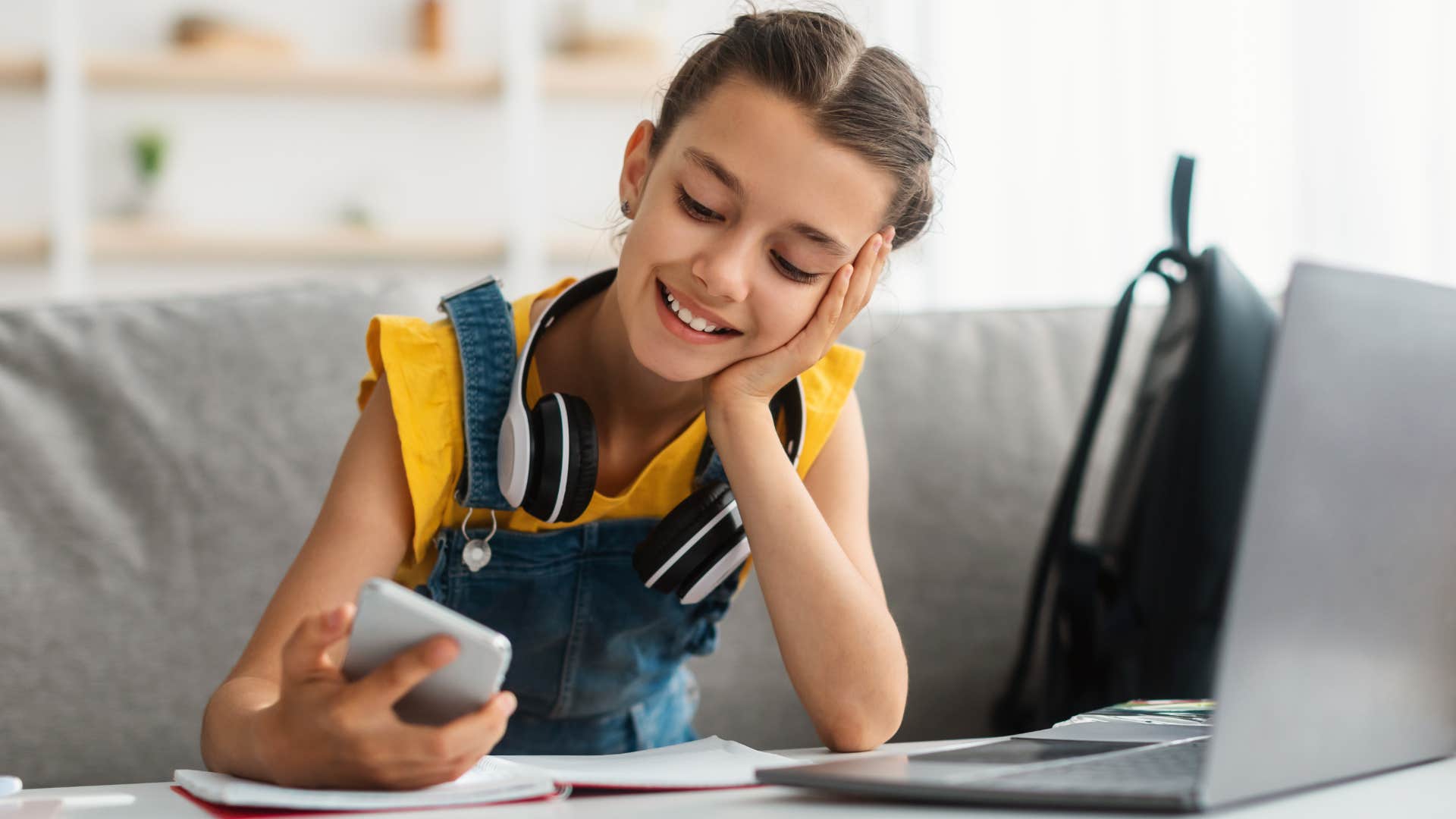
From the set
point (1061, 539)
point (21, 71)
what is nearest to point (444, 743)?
point (1061, 539)

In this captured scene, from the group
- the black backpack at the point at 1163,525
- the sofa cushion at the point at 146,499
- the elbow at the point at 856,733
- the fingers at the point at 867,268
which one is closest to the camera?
the elbow at the point at 856,733

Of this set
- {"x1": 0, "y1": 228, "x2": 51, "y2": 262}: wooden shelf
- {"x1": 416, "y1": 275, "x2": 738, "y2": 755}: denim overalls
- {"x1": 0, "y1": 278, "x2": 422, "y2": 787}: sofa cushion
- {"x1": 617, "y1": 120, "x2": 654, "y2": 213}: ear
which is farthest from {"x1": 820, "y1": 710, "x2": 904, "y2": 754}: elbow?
{"x1": 0, "y1": 228, "x2": 51, "y2": 262}: wooden shelf

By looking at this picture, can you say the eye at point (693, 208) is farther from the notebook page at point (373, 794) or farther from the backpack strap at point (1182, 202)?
the backpack strap at point (1182, 202)

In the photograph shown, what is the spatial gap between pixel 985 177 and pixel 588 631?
246cm

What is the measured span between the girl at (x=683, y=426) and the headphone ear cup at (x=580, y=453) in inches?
1.1

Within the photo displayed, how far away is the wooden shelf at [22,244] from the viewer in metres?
3.09

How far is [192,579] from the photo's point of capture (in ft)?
4.13

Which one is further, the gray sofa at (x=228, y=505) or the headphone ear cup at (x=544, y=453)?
the gray sofa at (x=228, y=505)

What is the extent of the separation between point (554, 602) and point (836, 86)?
50 cm

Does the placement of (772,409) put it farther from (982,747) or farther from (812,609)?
(982,747)

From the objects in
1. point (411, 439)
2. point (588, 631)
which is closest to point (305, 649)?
point (411, 439)

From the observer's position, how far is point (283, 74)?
3336mm

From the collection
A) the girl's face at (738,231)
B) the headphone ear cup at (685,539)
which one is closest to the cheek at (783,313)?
the girl's face at (738,231)

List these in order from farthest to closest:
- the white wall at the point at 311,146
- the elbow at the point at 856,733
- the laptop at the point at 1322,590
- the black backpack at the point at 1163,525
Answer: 1. the white wall at the point at 311,146
2. the black backpack at the point at 1163,525
3. the elbow at the point at 856,733
4. the laptop at the point at 1322,590
